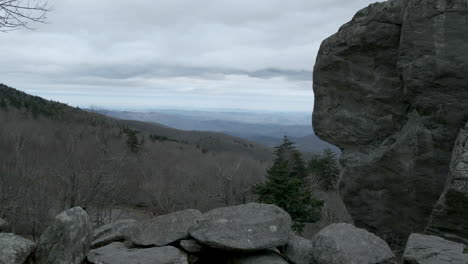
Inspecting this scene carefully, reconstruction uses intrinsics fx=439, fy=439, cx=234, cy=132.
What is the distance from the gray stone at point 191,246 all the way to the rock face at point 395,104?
477 centimetres

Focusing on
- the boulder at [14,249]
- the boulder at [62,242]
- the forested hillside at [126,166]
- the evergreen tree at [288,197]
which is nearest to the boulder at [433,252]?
the boulder at [62,242]

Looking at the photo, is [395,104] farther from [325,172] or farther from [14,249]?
[325,172]

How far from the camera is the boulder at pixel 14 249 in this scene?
6109 mm

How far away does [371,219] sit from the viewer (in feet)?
33.4

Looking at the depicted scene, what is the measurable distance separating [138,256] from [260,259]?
1.85 metres

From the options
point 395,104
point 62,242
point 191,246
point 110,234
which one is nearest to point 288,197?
point 395,104

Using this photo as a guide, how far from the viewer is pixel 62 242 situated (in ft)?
21.2

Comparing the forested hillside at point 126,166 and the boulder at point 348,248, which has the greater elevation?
the boulder at point 348,248

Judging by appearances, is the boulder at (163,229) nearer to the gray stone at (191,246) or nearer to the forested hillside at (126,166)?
the gray stone at (191,246)

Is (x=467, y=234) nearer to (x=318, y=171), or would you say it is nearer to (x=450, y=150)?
(x=450, y=150)

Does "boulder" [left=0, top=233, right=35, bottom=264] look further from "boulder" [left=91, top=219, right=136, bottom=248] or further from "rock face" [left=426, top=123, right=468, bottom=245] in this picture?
"rock face" [left=426, top=123, right=468, bottom=245]

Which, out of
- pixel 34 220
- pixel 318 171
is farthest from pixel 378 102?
pixel 318 171

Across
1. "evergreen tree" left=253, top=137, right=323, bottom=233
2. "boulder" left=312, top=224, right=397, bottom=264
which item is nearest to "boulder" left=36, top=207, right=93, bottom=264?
"boulder" left=312, top=224, right=397, bottom=264

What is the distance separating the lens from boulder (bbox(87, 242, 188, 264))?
6.43 m
